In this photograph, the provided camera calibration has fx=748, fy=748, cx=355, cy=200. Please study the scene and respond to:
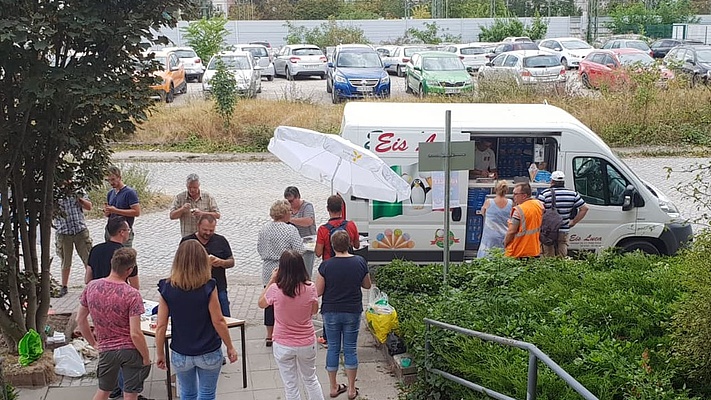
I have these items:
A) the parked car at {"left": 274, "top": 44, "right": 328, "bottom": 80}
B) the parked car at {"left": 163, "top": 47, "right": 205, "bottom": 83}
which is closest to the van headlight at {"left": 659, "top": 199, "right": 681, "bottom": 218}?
the parked car at {"left": 274, "top": 44, "right": 328, "bottom": 80}

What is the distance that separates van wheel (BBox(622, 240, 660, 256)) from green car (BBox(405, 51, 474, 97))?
13602 millimetres

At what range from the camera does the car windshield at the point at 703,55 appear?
30766 millimetres

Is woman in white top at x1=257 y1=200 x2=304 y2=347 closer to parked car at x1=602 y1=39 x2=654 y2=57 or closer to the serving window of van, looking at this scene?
the serving window of van

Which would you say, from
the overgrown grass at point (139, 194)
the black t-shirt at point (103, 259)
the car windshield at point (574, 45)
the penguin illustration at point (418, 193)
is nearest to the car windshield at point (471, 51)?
the car windshield at point (574, 45)

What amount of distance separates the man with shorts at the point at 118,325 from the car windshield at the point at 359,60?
73.4 feet

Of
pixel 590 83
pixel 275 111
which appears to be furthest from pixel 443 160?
pixel 590 83

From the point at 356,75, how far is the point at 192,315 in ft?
70.0

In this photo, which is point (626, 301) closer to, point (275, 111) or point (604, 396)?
point (604, 396)

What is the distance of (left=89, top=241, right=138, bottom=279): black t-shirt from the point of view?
7.42 meters

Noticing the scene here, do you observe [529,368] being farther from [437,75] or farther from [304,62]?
[304,62]

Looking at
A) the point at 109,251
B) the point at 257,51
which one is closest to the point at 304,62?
the point at 257,51

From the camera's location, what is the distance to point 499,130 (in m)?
10.4

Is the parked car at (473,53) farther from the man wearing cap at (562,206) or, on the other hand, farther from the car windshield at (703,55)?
the man wearing cap at (562,206)

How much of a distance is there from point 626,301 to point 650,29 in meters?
55.3
